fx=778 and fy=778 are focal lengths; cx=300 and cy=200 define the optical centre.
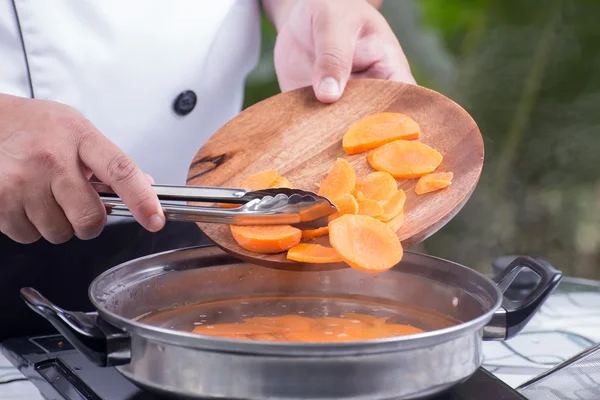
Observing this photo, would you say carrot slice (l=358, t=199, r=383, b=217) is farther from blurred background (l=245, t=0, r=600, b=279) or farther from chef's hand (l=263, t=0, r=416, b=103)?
blurred background (l=245, t=0, r=600, b=279)

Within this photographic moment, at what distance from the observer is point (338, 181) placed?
3.58 feet

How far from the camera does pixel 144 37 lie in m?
1.28

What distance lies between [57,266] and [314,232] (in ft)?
1.46

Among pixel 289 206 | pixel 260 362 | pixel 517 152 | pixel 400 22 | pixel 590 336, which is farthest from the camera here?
pixel 517 152

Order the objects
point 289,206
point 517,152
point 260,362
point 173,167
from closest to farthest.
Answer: point 260,362
point 289,206
point 173,167
point 517,152

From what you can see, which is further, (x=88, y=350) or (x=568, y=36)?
(x=568, y=36)

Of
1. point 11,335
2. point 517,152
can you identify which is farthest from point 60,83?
point 517,152

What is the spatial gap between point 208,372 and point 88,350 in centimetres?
13

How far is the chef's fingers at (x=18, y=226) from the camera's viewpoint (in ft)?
3.23

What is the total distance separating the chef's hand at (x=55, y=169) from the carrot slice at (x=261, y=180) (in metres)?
0.21

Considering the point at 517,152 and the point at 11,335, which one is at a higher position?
the point at 11,335

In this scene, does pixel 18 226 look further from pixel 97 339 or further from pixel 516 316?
pixel 516 316

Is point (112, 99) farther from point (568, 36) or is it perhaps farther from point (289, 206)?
point (568, 36)

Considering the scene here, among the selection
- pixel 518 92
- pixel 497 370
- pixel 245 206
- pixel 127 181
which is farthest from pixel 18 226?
pixel 518 92
